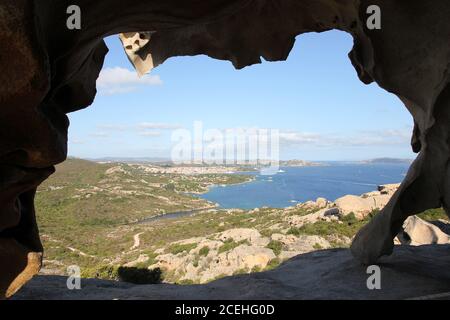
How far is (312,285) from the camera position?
5301 millimetres

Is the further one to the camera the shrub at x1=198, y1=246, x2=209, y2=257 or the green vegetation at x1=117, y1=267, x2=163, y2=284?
the shrub at x1=198, y1=246, x2=209, y2=257

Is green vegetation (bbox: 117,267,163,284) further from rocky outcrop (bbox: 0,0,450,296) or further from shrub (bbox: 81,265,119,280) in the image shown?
rocky outcrop (bbox: 0,0,450,296)

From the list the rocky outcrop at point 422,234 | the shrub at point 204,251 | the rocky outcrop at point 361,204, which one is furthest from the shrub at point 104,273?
the rocky outcrop at point 361,204

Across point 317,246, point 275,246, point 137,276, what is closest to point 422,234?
point 317,246

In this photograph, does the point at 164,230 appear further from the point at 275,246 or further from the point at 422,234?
the point at 422,234

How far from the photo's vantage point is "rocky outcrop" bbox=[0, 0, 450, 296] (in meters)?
2.70

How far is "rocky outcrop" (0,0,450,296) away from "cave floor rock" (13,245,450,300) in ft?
1.43

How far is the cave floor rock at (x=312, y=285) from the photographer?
4543 mm

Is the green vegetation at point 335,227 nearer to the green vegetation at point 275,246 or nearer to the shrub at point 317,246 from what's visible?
the shrub at point 317,246

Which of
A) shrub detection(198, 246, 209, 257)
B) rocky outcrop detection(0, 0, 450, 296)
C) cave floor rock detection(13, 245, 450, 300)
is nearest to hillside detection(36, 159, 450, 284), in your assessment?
shrub detection(198, 246, 209, 257)
